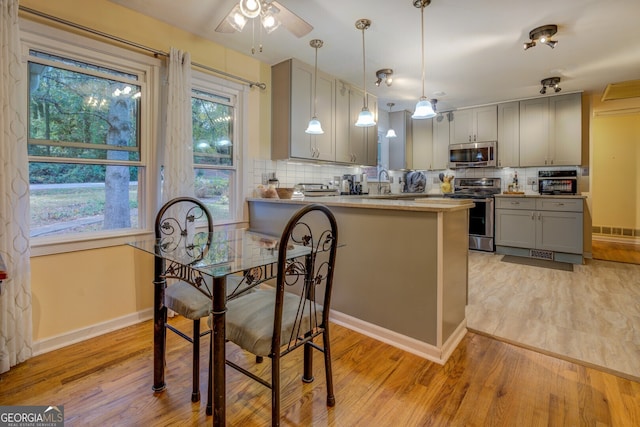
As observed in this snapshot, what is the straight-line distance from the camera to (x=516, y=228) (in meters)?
4.65

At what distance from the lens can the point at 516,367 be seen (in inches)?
73.7

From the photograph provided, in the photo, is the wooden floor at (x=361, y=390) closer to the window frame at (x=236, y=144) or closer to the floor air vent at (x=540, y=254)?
the window frame at (x=236, y=144)

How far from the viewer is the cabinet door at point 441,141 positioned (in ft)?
18.1

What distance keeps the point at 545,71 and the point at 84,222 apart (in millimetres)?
4916

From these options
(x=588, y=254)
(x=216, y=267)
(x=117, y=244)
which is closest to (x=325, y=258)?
(x=216, y=267)

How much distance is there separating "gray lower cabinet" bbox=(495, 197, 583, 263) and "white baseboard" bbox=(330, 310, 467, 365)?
300cm

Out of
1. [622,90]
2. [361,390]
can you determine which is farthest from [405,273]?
[622,90]

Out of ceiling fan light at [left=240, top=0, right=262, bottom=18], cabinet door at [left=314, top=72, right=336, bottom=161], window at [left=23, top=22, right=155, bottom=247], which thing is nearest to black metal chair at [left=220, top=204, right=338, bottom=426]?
ceiling fan light at [left=240, top=0, right=262, bottom=18]

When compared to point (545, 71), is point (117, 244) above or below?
below

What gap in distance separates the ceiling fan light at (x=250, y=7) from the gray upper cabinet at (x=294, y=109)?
155cm

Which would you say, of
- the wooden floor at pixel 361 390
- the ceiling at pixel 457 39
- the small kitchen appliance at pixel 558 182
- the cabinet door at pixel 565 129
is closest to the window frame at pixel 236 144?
the ceiling at pixel 457 39

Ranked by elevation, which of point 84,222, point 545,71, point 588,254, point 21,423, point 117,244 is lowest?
point 21,423

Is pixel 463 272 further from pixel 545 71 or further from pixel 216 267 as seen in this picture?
pixel 545 71

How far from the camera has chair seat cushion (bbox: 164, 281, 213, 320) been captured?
1497 mm
